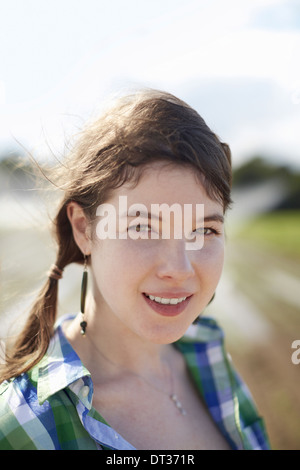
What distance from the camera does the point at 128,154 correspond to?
1726 millimetres

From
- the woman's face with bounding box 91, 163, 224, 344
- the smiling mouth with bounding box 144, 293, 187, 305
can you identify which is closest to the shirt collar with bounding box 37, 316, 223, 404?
the woman's face with bounding box 91, 163, 224, 344

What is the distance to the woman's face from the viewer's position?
1.67 meters

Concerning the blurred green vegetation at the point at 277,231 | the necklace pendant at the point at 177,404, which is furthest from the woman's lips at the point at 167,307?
the blurred green vegetation at the point at 277,231

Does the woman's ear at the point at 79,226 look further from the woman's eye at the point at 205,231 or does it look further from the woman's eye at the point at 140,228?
the woman's eye at the point at 205,231

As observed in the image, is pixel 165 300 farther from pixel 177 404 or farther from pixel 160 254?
pixel 177 404

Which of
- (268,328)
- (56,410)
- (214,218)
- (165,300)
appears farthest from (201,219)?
(268,328)

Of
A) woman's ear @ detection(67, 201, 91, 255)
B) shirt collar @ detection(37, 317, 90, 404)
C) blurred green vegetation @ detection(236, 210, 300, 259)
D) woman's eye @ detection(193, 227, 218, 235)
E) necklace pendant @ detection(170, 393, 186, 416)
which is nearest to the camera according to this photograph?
shirt collar @ detection(37, 317, 90, 404)

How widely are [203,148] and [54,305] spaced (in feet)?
3.00

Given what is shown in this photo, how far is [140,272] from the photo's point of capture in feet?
5.52

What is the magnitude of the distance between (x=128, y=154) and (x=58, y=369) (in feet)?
2.70

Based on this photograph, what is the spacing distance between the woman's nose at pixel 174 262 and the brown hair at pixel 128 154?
0.81 feet

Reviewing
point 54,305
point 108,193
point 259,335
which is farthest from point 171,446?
point 259,335

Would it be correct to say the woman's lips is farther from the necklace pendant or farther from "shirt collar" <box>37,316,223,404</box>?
the necklace pendant
